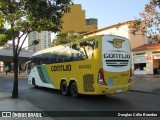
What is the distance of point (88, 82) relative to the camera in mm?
13984

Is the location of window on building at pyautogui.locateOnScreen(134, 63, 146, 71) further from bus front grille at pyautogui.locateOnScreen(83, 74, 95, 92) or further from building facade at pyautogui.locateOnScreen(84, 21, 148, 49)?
bus front grille at pyautogui.locateOnScreen(83, 74, 95, 92)

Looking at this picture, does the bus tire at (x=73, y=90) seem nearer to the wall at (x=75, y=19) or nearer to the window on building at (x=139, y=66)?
the window on building at (x=139, y=66)

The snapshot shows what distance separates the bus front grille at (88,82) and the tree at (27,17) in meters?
3.50

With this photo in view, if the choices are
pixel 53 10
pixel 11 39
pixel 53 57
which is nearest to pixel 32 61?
pixel 53 57

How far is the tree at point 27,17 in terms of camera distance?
46.3 ft

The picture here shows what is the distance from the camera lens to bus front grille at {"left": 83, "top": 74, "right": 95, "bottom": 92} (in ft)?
44.9

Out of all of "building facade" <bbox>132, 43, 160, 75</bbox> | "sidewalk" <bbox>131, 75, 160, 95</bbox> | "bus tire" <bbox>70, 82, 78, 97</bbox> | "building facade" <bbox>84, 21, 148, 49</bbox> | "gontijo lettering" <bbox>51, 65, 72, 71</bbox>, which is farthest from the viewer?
"building facade" <bbox>84, 21, 148, 49</bbox>

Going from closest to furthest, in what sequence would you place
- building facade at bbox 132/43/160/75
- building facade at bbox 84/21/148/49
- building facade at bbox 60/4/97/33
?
building facade at bbox 132/43/160/75 → building facade at bbox 84/21/148/49 → building facade at bbox 60/4/97/33

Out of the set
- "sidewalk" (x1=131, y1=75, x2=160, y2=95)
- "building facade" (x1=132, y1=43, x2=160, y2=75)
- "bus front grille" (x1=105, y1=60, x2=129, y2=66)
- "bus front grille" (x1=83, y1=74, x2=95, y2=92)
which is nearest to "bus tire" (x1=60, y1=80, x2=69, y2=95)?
"bus front grille" (x1=83, y1=74, x2=95, y2=92)

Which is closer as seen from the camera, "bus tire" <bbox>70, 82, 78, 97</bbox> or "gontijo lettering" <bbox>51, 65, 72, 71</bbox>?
"bus tire" <bbox>70, 82, 78, 97</bbox>

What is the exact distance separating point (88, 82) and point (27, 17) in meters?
4.66

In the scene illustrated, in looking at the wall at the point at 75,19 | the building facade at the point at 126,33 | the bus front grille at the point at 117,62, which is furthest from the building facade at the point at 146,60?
the wall at the point at 75,19

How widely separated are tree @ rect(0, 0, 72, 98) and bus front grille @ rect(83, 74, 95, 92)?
3.50 meters

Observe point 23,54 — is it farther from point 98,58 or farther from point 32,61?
point 98,58
